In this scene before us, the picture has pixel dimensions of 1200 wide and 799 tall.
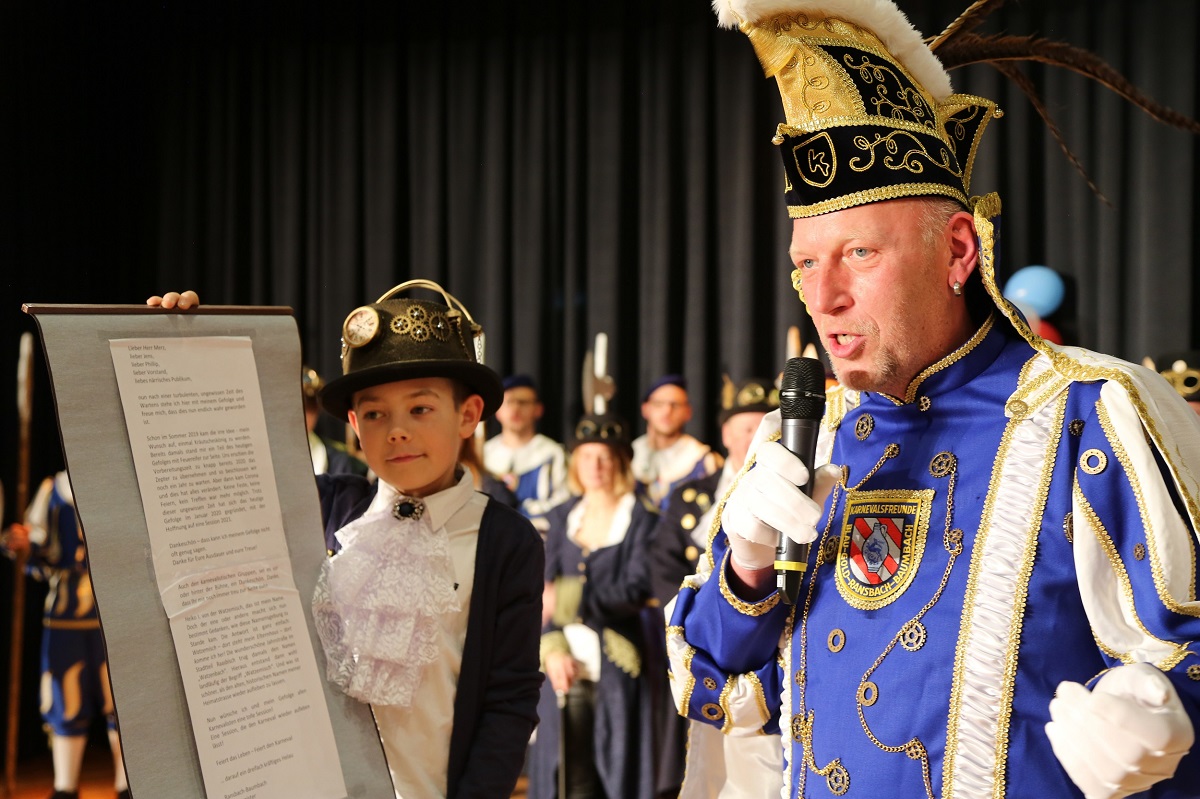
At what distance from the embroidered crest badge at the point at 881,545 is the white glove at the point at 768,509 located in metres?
0.07

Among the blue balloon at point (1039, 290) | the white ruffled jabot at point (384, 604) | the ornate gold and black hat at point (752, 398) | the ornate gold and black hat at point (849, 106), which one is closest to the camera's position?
the ornate gold and black hat at point (849, 106)

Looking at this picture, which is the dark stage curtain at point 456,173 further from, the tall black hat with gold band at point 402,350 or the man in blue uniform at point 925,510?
the man in blue uniform at point 925,510

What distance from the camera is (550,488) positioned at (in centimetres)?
581

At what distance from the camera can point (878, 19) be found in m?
1.54

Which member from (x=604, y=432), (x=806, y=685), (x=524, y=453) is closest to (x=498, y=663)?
(x=806, y=685)

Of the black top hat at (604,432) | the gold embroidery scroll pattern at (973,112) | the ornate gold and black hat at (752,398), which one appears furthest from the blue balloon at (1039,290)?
the gold embroidery scroll pattern at (973,112)

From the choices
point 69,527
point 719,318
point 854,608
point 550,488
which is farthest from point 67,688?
point 854,608

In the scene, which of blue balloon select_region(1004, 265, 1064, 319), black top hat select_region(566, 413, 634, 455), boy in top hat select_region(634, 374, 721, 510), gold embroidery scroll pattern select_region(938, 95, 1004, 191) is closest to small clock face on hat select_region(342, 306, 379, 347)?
gold embroidery scroll pattern select_region(938, 95, 1004, 191)

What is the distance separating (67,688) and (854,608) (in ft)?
14.7

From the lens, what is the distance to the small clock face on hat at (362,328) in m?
2.08

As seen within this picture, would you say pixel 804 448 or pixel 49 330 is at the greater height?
pixel 49 330

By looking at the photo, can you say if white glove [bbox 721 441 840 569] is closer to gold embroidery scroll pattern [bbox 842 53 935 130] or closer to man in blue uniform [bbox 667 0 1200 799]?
man in blue uniform [bbox 667 0 1200 799]

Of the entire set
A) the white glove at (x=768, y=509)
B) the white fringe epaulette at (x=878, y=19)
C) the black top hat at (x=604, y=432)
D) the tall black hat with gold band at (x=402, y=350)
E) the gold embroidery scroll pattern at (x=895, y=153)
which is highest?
the white fringe epaulette at (x=878, y=19)

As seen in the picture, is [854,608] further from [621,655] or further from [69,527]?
[69,527]
